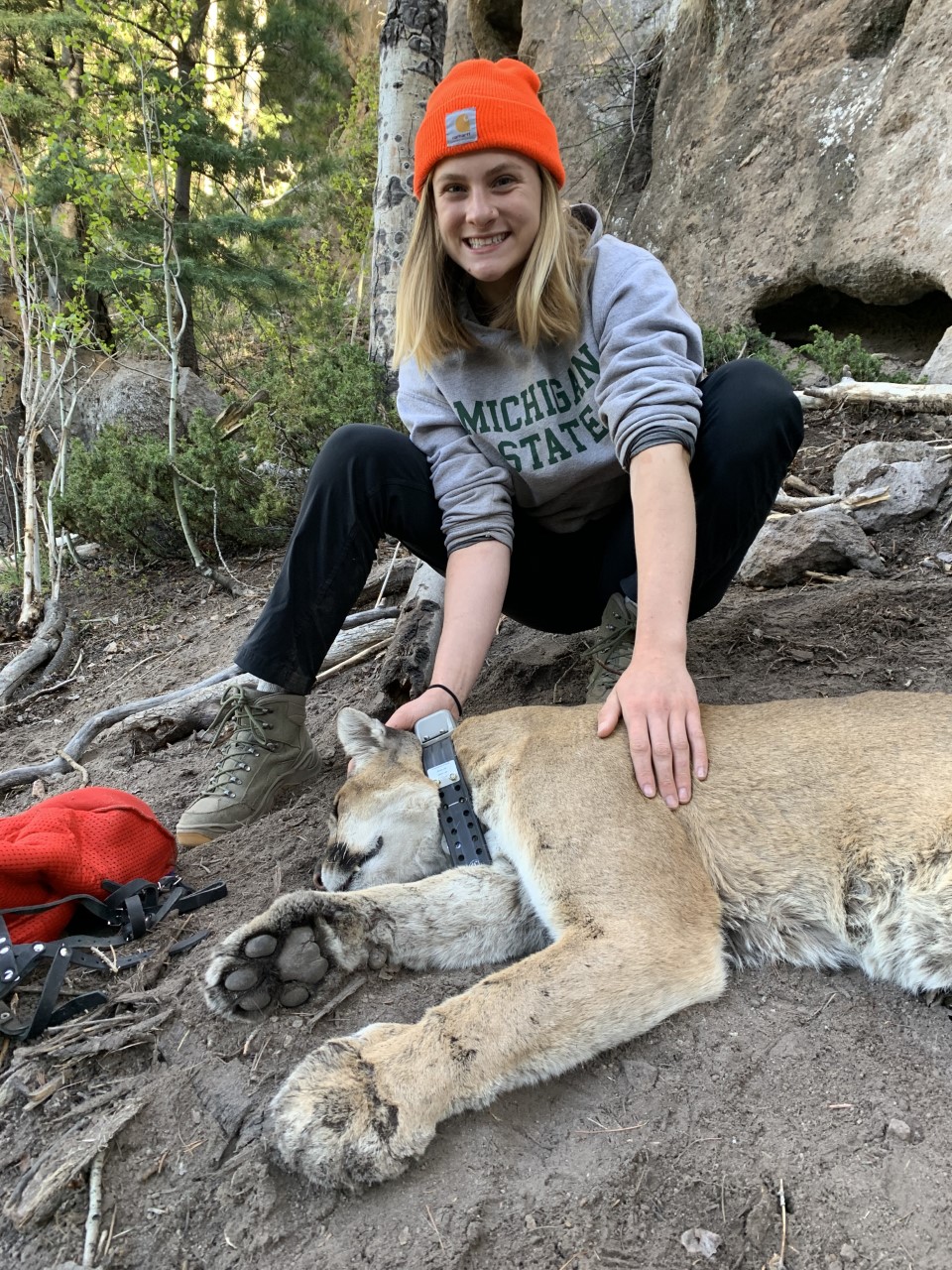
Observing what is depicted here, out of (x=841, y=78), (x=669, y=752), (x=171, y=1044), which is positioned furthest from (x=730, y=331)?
(x=171, y=1044)

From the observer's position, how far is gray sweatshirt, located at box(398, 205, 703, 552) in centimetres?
267

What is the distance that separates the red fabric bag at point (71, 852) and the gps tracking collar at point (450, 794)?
38.4 inches

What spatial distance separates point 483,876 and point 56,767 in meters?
2.89

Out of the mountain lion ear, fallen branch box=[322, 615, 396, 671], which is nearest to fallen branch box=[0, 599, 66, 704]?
fallen branch box=[322, 615, 396, 671]

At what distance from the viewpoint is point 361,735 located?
274cm

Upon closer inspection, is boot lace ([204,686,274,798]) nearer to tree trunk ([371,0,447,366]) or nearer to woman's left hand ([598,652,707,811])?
woman's left hand ([598,652,707,811])

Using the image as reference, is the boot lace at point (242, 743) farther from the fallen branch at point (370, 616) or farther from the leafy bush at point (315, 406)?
the leafy bush at point (315, 406)

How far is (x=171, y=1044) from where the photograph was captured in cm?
188

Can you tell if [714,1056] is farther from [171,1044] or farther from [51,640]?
[51,640]

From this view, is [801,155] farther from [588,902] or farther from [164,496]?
[588,902]

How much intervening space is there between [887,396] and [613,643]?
12.7ft

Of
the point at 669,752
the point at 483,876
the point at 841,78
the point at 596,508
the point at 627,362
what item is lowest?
the point at 483,876

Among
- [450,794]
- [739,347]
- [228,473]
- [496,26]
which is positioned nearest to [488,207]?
[450,794]

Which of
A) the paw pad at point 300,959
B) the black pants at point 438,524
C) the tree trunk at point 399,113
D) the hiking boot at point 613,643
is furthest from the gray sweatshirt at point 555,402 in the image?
the tree trunk at point 399,113
